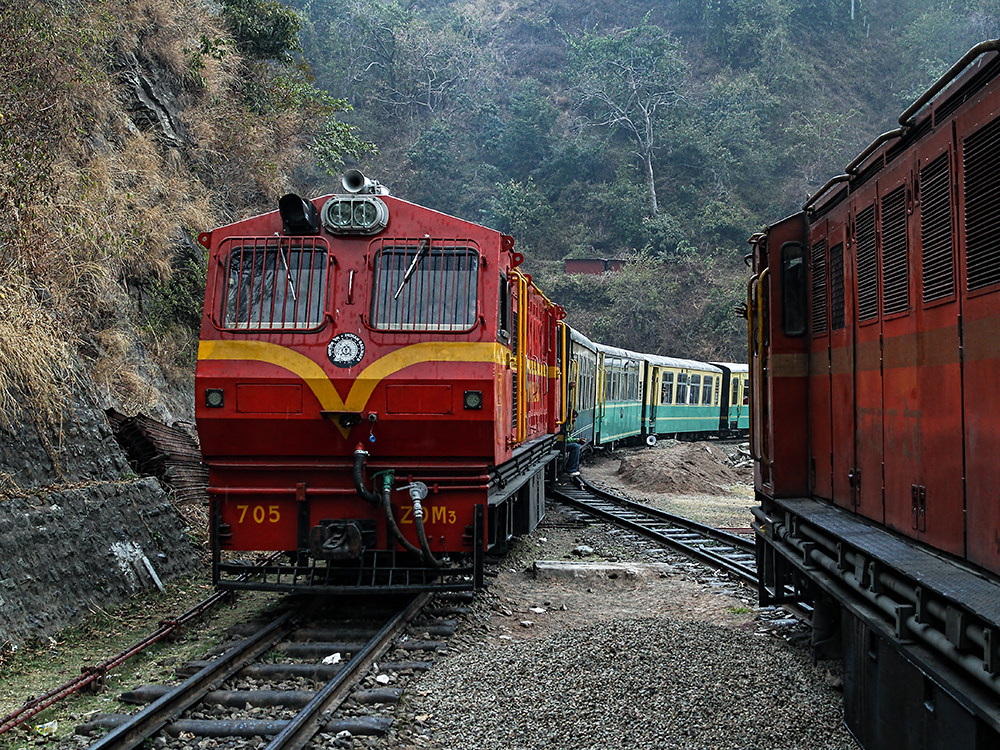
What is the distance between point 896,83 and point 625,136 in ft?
75.2

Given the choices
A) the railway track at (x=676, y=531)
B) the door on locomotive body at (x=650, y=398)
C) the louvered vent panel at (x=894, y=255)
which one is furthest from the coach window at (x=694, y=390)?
the louvered vent panel at (x=894, y=255)

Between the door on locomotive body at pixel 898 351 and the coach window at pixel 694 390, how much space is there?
2634 centimetres

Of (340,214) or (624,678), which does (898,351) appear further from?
(340,214)

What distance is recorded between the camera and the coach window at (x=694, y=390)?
31.5m

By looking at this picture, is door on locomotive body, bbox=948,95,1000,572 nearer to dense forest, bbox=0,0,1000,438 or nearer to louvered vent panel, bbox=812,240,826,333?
louvered vent panel, bbox=812,240,826,333

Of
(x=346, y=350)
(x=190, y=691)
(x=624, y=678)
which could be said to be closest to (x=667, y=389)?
(x=346, y=350)

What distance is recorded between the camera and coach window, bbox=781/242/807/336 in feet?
24.3

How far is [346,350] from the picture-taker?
298 inches

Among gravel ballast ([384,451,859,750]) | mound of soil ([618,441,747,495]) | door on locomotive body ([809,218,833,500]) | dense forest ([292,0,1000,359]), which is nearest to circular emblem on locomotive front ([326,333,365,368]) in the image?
gravel ballast ([384,451,859,750])

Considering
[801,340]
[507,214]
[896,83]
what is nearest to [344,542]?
[801,340]

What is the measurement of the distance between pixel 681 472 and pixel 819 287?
46.8ft

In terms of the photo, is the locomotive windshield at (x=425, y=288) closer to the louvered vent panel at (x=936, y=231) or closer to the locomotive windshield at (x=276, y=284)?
the locomotive windshield at (x=276, y=284)

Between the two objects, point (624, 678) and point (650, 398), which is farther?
point (650, 398)

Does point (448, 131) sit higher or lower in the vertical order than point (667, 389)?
higher
